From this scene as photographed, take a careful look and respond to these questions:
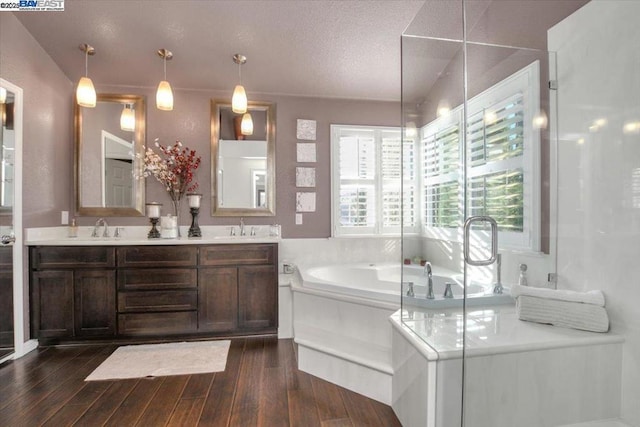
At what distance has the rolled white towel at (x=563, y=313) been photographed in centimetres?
145

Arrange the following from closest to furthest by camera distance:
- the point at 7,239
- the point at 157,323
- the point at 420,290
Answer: the point at 420,290 < the point at 7,239 < the point at 157,323

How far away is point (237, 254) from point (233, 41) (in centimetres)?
179

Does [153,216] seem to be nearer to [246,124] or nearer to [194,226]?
[194,226]

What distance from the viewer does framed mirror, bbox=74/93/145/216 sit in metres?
3.04

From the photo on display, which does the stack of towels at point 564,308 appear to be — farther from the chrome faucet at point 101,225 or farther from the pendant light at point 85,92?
the chrome faucet at point 101,225

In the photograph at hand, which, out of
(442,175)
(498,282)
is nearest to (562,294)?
(498,282)

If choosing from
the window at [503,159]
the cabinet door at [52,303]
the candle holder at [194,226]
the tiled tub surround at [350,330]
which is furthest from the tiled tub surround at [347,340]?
the cabinet door at [52,303]

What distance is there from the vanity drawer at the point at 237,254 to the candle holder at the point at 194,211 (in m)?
0.40

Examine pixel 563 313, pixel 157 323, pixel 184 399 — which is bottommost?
pixel 184 399

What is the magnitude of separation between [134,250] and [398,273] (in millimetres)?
2431

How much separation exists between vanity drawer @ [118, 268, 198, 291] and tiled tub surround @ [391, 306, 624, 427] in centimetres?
201

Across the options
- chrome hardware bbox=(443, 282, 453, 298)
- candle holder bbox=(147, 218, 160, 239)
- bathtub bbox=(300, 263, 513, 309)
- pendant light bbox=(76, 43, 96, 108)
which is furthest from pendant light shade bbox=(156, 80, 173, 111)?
chrome hardware bbox=(443, 282, 453, 298)

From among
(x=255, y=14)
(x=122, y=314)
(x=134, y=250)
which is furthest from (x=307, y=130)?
(x=122, y=314)

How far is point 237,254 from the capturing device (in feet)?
9.05
